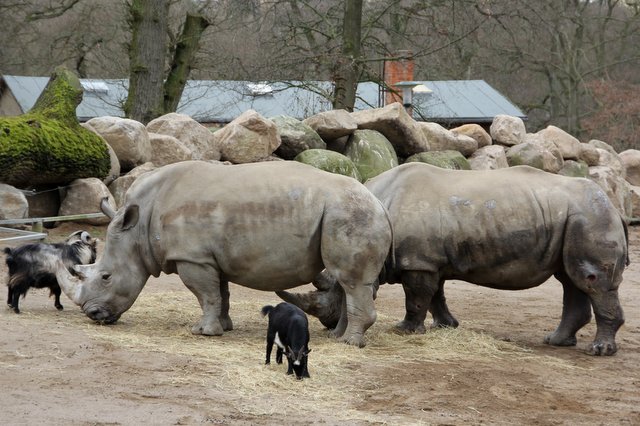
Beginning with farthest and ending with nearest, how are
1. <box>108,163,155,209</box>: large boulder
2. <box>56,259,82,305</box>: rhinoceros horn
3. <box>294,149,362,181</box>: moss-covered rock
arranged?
<box>294,149,362,181</box>: moss-covered rock → <box>108,163,155,209</box>: large boulder → <box>56,259,82,305</box>: rhinoceros horn

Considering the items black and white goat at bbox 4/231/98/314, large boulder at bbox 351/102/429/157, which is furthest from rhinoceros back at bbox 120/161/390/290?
large boulder at bbox 351/102/429/157

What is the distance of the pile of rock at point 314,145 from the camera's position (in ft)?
55.5

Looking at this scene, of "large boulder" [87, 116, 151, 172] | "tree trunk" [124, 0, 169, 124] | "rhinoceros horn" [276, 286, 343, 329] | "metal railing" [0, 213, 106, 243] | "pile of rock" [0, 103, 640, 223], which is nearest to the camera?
"rhinoceros horn" [276, 286, 343, 329]

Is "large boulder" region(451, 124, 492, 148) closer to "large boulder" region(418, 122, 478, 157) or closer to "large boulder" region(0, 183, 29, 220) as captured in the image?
"large boulder" region(418, 122, 478, 157)

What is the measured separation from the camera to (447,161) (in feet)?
66.3

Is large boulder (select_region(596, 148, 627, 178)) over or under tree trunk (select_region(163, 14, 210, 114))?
under

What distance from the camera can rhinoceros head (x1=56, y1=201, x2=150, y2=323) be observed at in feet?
32.4

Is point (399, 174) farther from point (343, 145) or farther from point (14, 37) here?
point (14, 37)

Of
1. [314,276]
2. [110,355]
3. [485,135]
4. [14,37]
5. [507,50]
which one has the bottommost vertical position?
[110,355]

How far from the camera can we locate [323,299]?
9891 millimetres

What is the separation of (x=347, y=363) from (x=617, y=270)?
115 inches

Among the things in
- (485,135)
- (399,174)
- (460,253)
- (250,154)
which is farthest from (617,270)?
(485,135)

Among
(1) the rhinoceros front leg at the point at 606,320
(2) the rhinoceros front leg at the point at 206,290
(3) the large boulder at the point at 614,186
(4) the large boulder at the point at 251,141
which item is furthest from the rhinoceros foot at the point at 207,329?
(3) the large boulder at the point at 614,186

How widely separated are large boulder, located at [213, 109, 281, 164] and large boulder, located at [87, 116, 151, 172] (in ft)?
4.67
